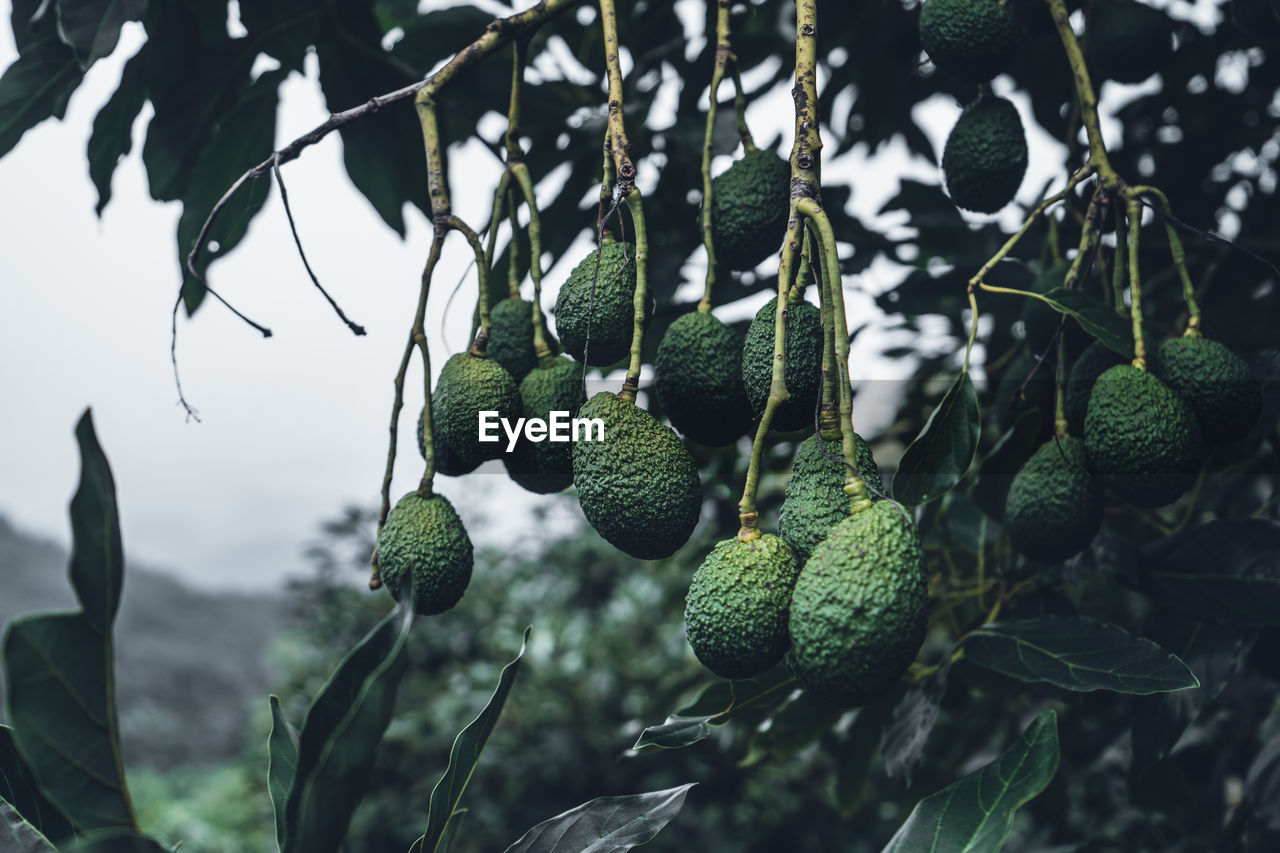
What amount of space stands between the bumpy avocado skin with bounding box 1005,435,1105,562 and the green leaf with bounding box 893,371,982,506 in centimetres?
18

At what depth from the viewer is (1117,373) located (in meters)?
0.78

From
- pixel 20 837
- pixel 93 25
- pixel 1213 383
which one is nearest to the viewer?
pixel 20 837

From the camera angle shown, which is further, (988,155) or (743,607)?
(988,155)

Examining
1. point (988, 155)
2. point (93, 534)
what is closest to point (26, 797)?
point (93, 534)

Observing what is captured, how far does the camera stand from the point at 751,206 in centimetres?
79

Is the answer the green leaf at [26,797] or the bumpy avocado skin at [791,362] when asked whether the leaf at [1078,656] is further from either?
the green leaf at [26,797]

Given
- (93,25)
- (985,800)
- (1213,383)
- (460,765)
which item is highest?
(93,25)

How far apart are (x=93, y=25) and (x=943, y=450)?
973 millimetres

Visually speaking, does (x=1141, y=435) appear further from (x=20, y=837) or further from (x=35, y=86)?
(x=35, y=86)

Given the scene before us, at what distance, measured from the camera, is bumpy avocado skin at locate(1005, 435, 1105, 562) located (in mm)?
818

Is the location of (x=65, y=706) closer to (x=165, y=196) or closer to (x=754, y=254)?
(x=754, y=254)

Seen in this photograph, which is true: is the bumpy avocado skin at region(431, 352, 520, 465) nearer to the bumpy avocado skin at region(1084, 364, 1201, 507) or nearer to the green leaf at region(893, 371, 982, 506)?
the green leaf at region(893, 371, 982, 506)

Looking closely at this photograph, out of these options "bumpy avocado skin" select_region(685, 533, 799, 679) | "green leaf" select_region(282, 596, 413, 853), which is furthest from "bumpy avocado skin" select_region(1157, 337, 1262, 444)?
"green leaf" select_region(282, 596, 413, 853)

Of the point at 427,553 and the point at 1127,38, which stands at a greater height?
the point at 1127,38
